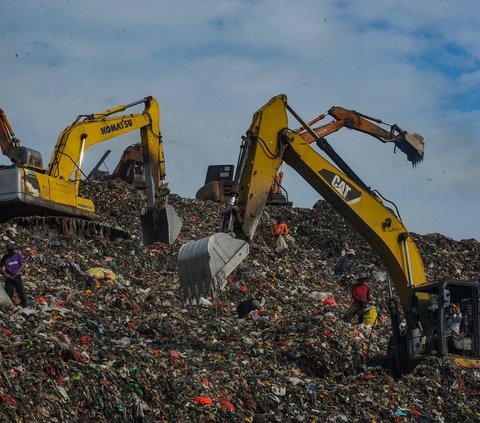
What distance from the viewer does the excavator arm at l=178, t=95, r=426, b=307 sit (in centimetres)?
1280

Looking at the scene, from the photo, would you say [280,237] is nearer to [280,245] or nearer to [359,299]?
[280,245]

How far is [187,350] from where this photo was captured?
1372cm

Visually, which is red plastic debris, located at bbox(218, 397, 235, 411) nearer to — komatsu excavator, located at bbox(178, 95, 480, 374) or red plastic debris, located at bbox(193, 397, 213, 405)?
red plastic debris, located at bbox(193, 397, 213, 405)

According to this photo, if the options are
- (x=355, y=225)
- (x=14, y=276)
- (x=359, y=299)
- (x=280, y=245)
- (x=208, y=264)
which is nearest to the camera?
(x=208, y=264)

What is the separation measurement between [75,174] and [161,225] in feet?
9.27

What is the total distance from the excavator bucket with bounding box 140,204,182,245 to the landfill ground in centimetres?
79

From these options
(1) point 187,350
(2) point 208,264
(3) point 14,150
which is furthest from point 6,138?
(2) point 208,264

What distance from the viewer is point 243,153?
13.0 meters

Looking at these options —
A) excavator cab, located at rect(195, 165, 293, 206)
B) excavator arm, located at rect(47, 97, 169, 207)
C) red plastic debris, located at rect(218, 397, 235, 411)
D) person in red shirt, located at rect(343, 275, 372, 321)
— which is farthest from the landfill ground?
excavator cab, located at rect(195, 165, 293, 206)

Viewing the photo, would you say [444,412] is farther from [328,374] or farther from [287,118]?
Result: [287,118]

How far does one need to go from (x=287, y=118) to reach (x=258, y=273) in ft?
23.1

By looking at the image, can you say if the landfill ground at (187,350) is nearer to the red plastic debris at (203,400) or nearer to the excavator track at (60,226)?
the red plastic debris at (203,400)

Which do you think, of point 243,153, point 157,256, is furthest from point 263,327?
point 157,256

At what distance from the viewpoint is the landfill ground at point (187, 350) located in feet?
33.8
